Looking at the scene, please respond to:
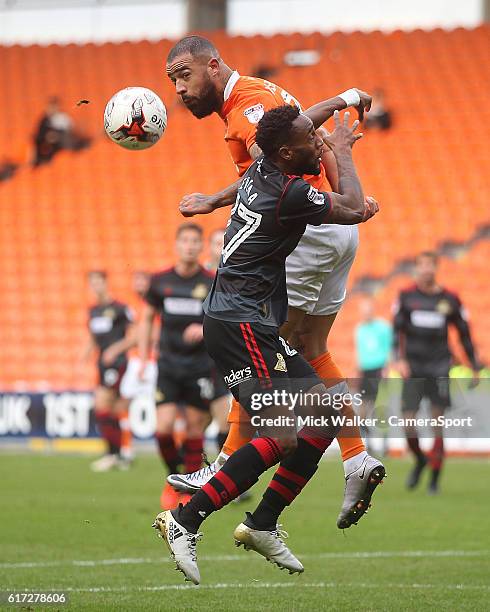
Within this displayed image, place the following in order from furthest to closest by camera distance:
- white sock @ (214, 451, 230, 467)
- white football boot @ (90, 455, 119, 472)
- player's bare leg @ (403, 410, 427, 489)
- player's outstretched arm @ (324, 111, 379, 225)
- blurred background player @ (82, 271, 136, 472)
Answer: blurred background player @ (82, 271, 136, 472), white football boot @ (90, 455, 119, 472), player's bare leg @ (403, 410, 427, 489), white sock @ (214, 451, 230, 467), player's outstretched arm @ (324, 111, 379, 225)

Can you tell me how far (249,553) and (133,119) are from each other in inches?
127

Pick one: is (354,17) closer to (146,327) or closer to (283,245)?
(146,327)

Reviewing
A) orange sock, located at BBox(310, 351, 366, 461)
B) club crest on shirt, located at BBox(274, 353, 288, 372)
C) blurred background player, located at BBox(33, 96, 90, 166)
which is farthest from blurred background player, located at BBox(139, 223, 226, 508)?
blurred background player, located at BBox(33, 96, 90, 166)

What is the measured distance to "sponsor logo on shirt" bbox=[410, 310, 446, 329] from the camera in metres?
12.5

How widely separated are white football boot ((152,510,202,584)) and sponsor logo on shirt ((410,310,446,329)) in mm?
7350

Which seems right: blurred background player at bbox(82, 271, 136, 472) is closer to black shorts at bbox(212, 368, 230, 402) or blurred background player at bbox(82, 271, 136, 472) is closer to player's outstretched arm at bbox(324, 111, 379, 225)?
black shorts at bbox(212, 368, 230, 402)

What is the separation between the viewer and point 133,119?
6129 mm

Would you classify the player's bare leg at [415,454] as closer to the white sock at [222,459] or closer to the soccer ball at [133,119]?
the white sock at [222,459]

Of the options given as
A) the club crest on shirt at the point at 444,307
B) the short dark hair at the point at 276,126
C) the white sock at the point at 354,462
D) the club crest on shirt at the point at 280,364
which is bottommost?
the white sock at the point at 354,462

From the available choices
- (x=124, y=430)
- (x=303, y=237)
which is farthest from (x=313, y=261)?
(x=124, y=430)

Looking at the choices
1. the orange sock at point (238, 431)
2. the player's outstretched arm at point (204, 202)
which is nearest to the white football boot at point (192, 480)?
the orange sock at point (238, 431)

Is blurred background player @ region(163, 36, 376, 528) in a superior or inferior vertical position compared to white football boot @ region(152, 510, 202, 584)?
superior

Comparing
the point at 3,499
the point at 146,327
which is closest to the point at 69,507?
the point at 3,499

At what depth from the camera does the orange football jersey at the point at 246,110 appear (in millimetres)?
5863
